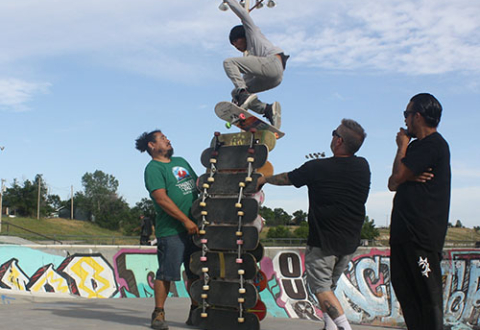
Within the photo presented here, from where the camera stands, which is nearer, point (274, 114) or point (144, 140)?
point (144, 140)

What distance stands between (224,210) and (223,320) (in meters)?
1.13

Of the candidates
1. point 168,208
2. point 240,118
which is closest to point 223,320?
point 168,208

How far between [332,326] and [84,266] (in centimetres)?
1174

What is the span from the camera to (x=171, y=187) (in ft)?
18.5

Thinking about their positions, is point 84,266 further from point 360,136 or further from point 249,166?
point 360,136

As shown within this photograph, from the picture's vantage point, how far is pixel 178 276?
17.8 feet

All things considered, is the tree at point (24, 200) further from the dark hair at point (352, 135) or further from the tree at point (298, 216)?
the dark hair at point (352, 135)

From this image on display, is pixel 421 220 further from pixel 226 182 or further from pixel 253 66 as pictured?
pixel 253 66

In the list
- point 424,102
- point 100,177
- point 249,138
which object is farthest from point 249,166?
point 100,177

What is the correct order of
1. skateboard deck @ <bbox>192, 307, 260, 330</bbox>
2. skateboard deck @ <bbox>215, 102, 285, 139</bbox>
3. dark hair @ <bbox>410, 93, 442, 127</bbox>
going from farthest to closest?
skateboard deck @ <bbox>215, 102, 285, 139</bbox> → skateboard deck @ <bbox>192, 307, 260, 330</bbox> → dark hair @ <bbox>410, 93, 442, 127</bbox>

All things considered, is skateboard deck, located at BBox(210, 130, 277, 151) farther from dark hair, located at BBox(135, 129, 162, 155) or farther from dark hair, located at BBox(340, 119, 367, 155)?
dark hair, located at BBox(340, 119, 367, 155)

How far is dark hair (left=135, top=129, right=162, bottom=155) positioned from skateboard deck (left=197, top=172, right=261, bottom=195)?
740 mm

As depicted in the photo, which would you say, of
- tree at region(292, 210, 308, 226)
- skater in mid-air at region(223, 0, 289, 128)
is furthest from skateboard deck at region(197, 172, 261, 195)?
tree at region(292, 210, 308, 226)

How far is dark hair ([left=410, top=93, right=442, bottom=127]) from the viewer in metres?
3.66
